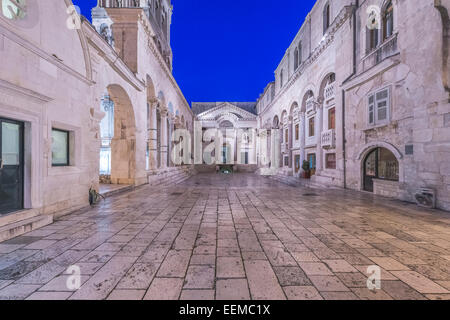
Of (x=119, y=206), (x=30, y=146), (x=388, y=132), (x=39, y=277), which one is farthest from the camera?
(x=388, y=132)

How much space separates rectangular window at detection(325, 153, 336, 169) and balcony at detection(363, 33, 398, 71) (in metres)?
4.80

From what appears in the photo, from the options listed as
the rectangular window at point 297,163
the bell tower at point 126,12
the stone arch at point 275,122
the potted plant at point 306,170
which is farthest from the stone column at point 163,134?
the stone arch at point 275,122

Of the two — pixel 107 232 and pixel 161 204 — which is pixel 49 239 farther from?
pixel 161 204

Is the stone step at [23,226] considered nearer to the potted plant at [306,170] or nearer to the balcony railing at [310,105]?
the potted plant at [306,170]

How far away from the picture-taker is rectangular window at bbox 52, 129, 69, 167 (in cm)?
545

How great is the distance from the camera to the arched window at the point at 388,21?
8344mm

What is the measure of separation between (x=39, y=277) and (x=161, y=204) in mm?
4251

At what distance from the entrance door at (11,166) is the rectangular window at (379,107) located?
38.1 feet

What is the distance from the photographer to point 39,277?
2547mm

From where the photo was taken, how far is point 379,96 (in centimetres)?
852

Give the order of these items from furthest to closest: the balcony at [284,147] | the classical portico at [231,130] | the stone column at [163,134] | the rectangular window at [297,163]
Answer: the classical portico at [231,130], the balcony at [284,147], the rectangular window at [297,163], the stone column at [163,134]

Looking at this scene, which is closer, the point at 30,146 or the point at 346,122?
the point at 30,146
